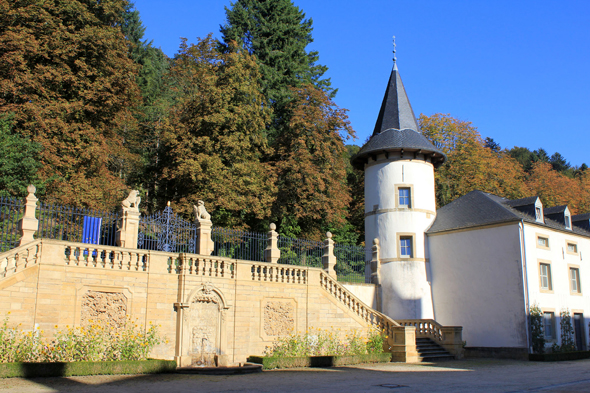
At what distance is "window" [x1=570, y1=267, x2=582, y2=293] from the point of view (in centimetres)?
2781

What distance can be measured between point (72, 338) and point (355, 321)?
1133 centimetres

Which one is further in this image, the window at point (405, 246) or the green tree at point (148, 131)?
the green tree at point (148, 131)

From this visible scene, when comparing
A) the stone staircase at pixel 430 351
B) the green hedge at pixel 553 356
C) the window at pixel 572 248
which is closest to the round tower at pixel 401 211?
the stone staircase at pixel 430 351

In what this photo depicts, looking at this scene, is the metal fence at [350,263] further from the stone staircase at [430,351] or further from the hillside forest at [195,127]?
the hillside forest at [195,127]

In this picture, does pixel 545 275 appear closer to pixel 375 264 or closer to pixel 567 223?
pixel 567 223

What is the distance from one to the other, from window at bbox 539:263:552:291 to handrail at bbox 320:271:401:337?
8.63 meters

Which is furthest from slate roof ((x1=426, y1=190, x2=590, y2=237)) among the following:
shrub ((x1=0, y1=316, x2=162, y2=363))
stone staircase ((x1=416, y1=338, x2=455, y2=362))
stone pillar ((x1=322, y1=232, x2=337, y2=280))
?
shrub ((x1=0, y1=316, x2=162, y2=363))

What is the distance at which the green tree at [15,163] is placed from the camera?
22031 millimetres

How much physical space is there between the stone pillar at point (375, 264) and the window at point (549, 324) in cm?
800

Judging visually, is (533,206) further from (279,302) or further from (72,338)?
(72,338)

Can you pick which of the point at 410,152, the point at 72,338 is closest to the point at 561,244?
the point at 410,152

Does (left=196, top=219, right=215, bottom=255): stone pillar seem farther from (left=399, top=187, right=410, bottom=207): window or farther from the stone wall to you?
(left=399, top=187, right=410, bottom=207): window

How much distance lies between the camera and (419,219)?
91.2ft

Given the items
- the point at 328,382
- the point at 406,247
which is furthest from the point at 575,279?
the point at 328,382
